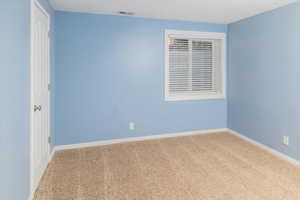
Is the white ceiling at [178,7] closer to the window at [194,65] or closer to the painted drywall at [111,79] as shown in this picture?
the painted drywall at [111,79]

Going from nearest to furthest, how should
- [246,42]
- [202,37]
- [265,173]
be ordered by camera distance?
[265,173] < [246,42] < [202,37]

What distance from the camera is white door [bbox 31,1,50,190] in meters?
2.21

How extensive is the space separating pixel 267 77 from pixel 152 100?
2.13 metres

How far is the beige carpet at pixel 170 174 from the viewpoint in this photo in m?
2.21

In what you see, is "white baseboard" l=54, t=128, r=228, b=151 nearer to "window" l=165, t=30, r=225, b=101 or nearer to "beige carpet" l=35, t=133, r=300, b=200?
"beige carpet" l=35, t=133, r=300, b=200

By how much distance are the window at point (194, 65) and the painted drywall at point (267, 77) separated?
0.28m

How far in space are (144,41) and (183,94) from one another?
4.58 feet

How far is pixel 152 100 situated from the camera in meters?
4.02
